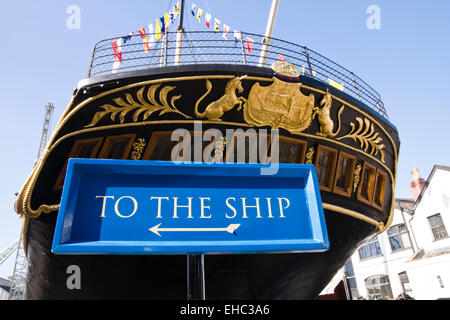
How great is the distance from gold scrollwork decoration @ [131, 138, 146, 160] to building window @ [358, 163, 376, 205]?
3.95m

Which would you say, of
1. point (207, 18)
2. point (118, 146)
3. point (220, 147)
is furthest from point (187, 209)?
point (207, 18)

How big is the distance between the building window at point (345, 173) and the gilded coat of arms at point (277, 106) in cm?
110

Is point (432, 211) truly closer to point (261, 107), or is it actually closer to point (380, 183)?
point (380, 183)

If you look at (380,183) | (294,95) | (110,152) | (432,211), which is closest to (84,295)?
(110,152)

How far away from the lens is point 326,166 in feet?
17.3

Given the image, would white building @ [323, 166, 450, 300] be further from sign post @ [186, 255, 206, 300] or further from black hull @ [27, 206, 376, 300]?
sign post @ [186, 255, 206, 300]

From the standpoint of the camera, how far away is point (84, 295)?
4.77 m

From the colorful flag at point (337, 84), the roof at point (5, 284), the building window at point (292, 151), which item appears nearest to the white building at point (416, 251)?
the colorful flag at point (337, 84)

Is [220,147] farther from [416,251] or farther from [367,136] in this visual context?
[416,251]

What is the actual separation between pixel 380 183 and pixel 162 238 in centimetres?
625

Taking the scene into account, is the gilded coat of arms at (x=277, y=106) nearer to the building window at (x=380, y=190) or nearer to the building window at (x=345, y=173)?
the building window at (x=345, y=173)

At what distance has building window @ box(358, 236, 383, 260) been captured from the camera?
69.2ft

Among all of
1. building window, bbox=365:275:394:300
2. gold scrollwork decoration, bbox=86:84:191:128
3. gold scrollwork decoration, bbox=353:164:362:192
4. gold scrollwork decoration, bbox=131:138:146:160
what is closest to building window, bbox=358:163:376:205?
gold scrollwork decoration, bbox=353:164:362:192
